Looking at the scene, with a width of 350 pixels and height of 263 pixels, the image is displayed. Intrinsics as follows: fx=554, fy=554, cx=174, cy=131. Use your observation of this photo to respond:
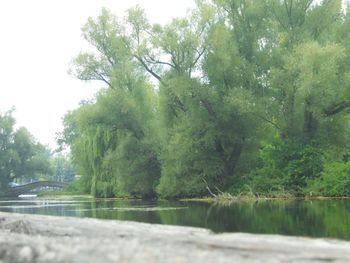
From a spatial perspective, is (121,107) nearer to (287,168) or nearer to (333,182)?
(287,168)

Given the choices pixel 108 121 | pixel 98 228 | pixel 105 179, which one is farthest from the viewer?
pixel 105 179

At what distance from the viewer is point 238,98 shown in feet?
122

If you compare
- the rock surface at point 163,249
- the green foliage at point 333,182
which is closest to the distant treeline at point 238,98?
the green foliage at point 333,182

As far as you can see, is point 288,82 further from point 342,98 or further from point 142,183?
point 142,183

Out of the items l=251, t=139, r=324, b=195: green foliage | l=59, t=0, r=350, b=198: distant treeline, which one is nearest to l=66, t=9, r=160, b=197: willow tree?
l=59, t=0, r=350, b=198: distant treeline

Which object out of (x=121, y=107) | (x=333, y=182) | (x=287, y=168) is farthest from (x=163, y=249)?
(x=121, y=107)

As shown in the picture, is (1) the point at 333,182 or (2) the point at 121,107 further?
(2) the point at 121,107

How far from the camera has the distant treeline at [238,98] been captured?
3578 centimetres

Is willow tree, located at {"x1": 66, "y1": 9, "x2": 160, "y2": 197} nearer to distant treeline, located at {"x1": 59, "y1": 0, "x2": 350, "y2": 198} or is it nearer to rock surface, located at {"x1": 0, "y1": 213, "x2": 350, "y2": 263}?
distant treeline, located at {"x1": 59, "y1": 0, "x2": 350, "y2": 198}

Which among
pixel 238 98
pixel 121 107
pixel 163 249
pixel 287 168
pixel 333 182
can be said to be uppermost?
pixel 121 107

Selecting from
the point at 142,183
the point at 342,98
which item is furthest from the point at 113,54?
the point at 342,98

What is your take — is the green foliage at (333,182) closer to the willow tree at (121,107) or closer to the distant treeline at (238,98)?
the distant treeline at (238,98)

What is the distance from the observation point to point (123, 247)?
8.27 m

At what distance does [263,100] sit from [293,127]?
2.76m
